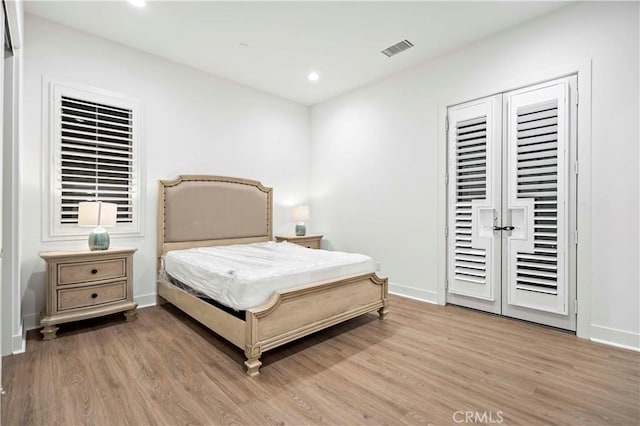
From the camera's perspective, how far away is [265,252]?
3645mm

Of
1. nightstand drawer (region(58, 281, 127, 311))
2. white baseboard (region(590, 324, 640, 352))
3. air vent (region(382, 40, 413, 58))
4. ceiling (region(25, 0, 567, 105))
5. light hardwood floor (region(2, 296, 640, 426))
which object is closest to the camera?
light hardwood floor (region(2, 296, 640, 426))

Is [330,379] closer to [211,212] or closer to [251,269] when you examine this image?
[251,269]

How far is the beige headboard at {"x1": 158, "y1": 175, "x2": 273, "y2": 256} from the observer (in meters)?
3.81

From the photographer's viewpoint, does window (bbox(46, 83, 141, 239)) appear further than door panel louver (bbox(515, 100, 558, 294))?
Yes

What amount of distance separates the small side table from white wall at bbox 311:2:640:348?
29 centimetres

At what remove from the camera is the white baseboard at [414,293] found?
385 centimetres

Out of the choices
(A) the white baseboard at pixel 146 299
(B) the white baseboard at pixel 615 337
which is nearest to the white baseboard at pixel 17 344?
(A) the white baseboard at pixel 146 299

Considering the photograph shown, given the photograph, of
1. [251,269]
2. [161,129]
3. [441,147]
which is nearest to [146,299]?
[251,269]

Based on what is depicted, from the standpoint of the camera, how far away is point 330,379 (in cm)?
212

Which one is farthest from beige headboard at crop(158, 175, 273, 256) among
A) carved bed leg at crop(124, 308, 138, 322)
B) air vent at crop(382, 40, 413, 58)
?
air vent at crop(382, 40, 413, 58)

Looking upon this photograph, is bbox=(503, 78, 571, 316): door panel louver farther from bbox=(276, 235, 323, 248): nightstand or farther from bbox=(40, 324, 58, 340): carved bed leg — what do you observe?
bbox=(40, 324, 58, 340): carved bed leg

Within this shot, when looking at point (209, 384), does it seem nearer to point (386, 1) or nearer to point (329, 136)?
point (386, 1)

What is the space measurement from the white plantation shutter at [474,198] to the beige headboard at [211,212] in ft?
8.54

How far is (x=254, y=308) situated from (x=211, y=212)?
2.22m
